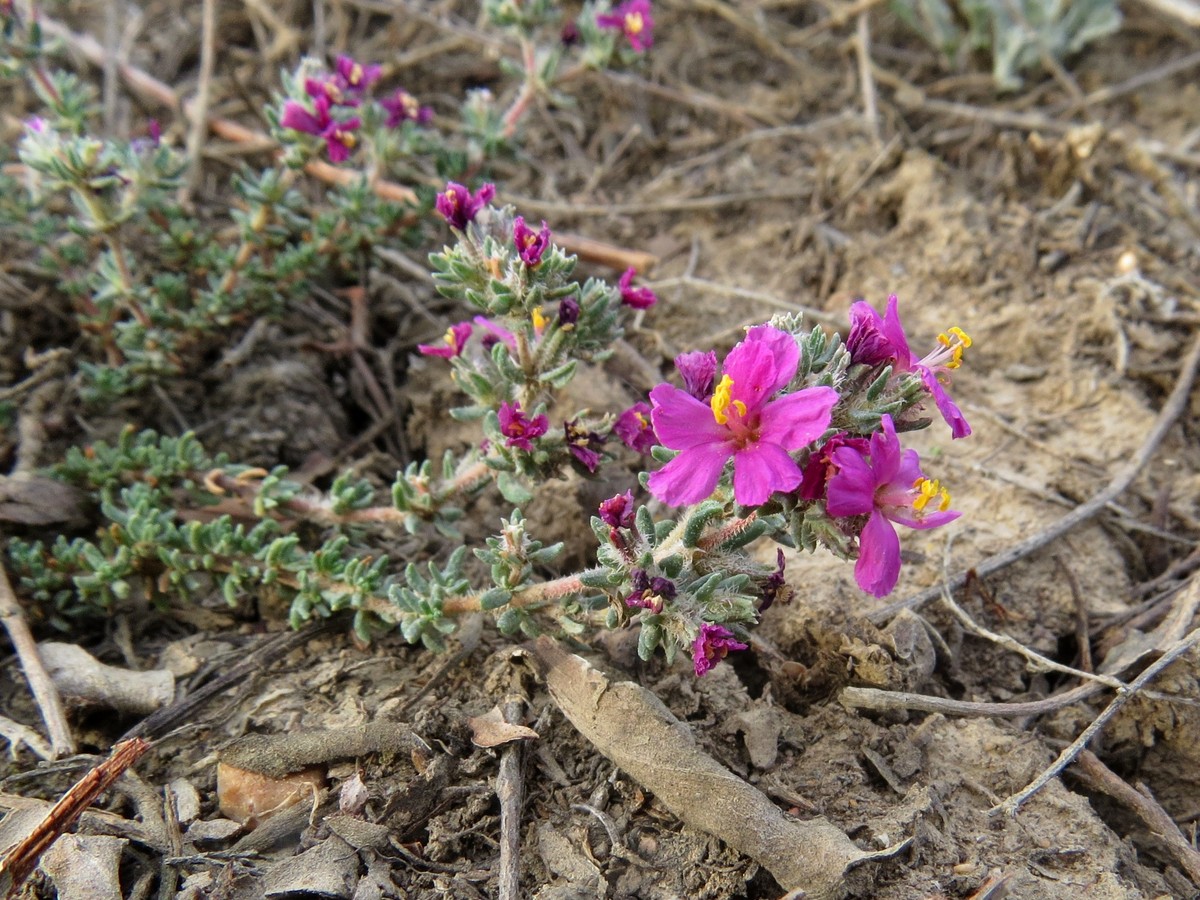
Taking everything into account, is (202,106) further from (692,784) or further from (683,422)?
(692,784)

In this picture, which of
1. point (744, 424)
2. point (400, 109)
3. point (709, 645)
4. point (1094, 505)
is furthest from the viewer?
point (400, 109)

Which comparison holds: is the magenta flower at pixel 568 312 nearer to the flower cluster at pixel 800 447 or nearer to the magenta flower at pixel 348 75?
the flower cluster at pixel 800 447

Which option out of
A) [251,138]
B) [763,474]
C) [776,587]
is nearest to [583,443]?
[776,587]

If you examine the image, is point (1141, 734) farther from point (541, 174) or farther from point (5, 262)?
point (5, 262)

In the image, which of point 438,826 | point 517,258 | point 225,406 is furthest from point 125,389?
point 438,826

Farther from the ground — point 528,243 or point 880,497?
point 528,243

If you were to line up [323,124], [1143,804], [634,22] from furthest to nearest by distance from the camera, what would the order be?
[634,22], [323,124], [1143,804]

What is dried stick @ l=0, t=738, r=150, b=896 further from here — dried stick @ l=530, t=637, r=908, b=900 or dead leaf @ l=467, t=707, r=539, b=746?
dried stick @ l=530, t=637, r=908, b=900

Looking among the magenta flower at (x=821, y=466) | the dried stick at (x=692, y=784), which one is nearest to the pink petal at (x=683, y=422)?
the magenta flower at (x=821, y=466)
